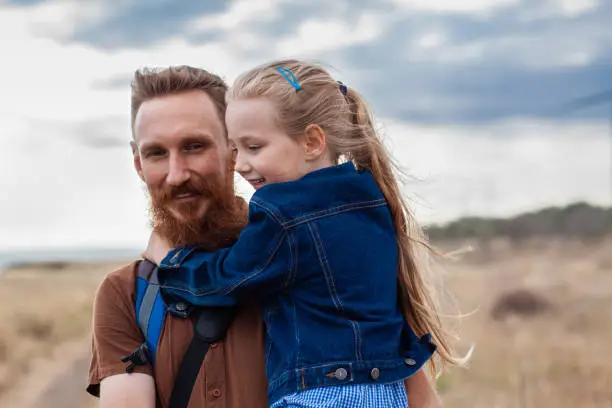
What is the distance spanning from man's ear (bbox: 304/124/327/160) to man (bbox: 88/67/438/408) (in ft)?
1.72

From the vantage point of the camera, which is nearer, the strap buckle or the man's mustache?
the strap buckle

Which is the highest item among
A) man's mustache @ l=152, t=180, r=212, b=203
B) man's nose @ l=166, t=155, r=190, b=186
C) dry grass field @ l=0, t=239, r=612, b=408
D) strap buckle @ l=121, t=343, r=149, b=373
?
man's nose @ l=166, t=155, r=190, b=186

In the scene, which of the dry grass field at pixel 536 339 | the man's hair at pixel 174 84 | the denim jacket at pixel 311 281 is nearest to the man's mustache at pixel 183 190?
the man's hair at pixel 174 84

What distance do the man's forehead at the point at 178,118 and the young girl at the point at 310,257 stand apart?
1.05 ft

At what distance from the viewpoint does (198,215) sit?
3.64 meters

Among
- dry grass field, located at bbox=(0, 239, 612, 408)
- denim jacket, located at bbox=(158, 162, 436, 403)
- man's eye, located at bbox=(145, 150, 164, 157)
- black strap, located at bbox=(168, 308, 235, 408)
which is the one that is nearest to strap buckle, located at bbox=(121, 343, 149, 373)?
black strap, located at bbox=(168, 308, 235, 408)

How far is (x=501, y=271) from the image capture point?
29766 millimetres

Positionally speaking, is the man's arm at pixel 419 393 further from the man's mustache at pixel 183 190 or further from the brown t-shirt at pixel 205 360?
the man's mustache at pixel 183 190

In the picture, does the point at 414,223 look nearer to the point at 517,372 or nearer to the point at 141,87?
the point at 141,87

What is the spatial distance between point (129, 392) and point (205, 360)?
12.0 inches

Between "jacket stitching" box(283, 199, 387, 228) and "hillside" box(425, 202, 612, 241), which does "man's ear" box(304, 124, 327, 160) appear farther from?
"hillside" box(425, 202, 612, 241)

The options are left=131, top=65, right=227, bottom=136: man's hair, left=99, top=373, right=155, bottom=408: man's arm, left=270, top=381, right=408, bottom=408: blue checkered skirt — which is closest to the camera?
left=270, top=381, right=408, bottom=408: blue checkered skirt

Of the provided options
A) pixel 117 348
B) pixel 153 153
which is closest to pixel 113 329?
pixel 117 348

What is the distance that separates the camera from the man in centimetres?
326
